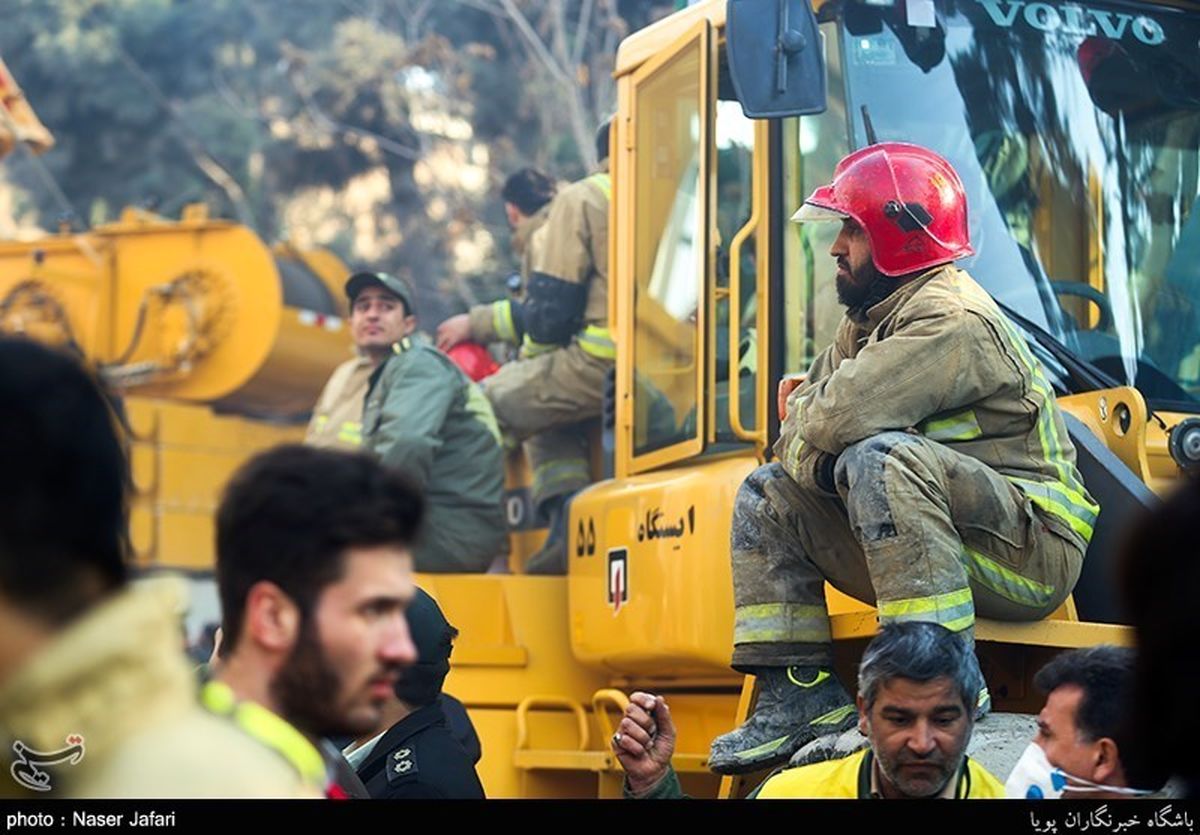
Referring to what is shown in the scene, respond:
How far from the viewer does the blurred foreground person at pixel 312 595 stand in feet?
7.90

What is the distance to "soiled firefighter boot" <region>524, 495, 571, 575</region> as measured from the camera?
24.5 feet

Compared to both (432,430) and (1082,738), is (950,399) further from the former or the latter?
(432,430)

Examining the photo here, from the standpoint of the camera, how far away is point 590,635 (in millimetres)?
6625

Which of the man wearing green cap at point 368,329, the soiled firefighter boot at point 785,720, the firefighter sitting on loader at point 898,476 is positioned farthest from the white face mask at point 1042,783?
the man wearing green cap at point 368,329

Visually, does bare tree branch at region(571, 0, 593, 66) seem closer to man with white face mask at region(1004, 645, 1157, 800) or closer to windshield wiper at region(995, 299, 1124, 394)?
windshield wiper at region(995, 299, 1124, 394)

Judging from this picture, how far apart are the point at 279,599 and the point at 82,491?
0.38 metres

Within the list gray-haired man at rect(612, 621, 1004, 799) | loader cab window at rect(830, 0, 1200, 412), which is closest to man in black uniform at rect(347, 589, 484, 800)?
gray-haired man at rect(612, 621, 1004, 799)

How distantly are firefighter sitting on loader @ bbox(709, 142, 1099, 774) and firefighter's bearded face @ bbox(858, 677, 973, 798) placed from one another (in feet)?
2.04

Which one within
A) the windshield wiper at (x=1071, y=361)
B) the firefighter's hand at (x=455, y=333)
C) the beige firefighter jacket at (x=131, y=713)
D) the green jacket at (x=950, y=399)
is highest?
the firefighter's hand at (x=455, y=333)

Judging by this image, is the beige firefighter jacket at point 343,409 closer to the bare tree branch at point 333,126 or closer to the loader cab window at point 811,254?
the loader cab window at point 811,254

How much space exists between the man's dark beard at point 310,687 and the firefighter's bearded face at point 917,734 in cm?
149

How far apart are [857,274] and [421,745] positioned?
145cm

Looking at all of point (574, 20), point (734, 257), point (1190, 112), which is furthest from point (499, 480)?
point (574, 20)
